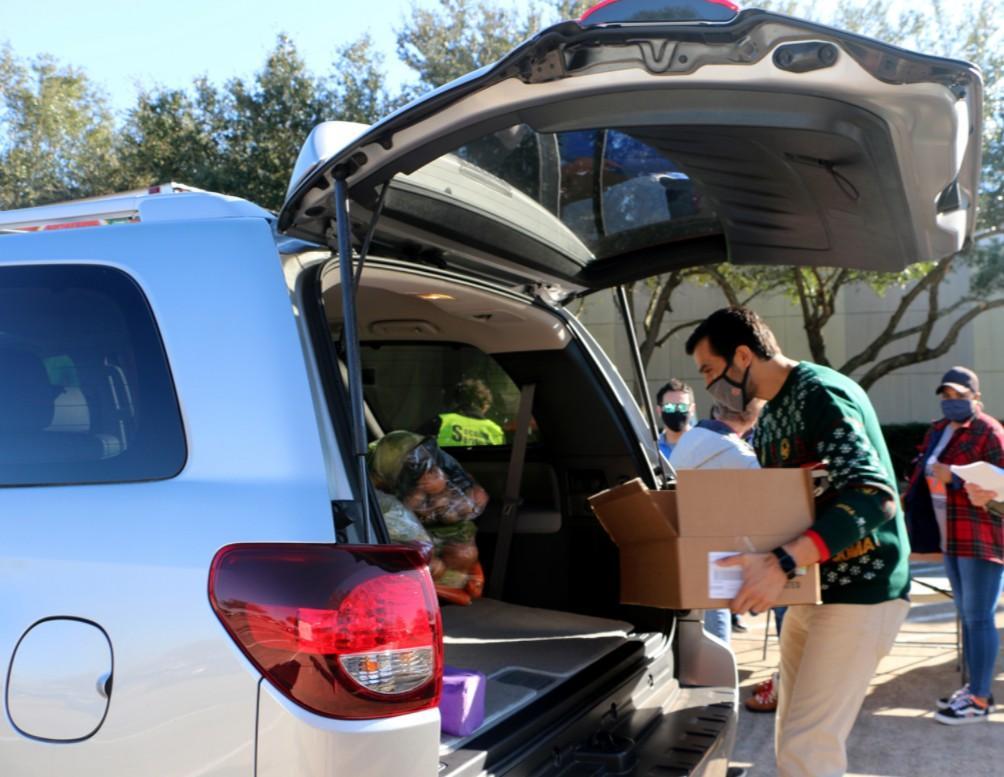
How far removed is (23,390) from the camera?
2285 mm

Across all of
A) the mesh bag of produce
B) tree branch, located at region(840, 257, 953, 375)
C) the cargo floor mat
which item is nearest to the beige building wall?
tree branch, located at region(840, 257, 953, 375)

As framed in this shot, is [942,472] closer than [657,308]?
Yes

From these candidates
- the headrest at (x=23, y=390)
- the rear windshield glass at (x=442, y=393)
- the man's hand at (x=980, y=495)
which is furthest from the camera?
the man's hand at (x=980, y=495)

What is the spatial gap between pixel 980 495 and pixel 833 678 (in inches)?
97.7

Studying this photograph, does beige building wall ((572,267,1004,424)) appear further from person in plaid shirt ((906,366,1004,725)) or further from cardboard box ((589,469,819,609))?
cardboard box ((589,469,819,609))

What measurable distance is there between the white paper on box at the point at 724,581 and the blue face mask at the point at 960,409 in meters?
3.09

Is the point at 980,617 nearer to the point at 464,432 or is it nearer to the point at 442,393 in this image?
the point at 464,432

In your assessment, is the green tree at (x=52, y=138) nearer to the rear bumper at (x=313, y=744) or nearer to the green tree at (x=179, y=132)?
the green tree at (x=179, y=132)

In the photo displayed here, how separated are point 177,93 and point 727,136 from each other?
50.6ft

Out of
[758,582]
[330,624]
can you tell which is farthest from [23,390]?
[758,582]

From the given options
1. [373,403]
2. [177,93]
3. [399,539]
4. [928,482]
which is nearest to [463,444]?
[373,403]

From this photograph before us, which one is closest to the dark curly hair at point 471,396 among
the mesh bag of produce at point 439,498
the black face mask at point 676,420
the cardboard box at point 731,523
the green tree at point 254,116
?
the mesh bag of produce at point 439,498

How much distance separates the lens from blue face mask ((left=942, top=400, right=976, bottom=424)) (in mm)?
5352

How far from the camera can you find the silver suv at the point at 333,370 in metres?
1.83
